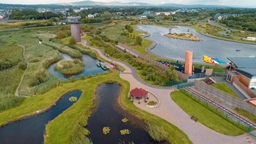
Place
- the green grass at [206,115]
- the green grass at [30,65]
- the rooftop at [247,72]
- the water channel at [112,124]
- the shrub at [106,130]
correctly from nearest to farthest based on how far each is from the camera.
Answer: the water channel at [112,124] < the green grass at [206,115] < the shrub at [106,130] < the rooftop at [247,72] < the green grass at [30,65]

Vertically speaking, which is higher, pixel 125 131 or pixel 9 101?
pixel 9 101

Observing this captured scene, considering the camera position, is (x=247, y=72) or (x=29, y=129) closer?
(x=29, y=129)

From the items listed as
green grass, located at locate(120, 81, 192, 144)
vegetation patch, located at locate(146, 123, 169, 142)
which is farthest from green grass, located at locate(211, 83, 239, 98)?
vegetation patch, located at locate(146, 123, 169, 142)

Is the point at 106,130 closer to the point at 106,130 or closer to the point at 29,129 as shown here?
the point at 106,130

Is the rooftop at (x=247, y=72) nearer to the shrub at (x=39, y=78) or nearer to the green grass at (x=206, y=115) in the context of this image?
the green grass at (x=206, y=115)

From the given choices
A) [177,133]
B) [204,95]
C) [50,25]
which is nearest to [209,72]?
[204,95]

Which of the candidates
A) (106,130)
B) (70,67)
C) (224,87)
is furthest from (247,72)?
(70,67)

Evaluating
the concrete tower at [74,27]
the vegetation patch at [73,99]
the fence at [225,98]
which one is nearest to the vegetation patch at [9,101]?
the vegetation patch at [73,99]
